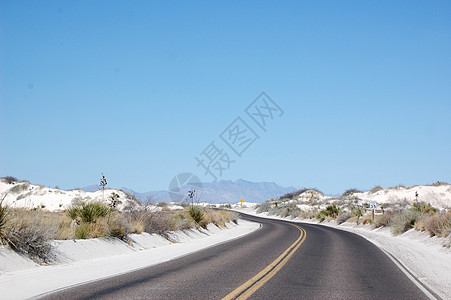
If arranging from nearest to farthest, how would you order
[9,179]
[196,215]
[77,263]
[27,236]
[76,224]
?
[27,236] → [77,263] → [76,224] → [196,215] → [9,179]

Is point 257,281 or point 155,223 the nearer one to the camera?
point 257,281

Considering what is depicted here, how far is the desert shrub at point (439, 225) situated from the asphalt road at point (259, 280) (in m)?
7.50

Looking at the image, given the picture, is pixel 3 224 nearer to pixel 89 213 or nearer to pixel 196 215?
pixel 89 213

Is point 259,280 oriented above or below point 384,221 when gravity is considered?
below

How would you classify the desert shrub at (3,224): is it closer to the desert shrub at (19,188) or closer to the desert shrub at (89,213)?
the desert shrub at (89,213)

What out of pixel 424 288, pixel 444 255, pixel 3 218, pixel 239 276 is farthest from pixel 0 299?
pixel 444 255

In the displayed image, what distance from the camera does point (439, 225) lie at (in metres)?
22.9

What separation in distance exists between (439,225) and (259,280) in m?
16.2

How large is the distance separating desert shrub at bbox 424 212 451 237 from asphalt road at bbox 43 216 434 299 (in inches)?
295

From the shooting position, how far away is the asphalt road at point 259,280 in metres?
8.75

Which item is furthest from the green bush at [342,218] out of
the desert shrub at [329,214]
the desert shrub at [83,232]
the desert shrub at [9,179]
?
the desert shrub at [9,179]

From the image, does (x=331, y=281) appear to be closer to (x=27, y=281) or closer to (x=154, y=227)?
(x=27, y=281)

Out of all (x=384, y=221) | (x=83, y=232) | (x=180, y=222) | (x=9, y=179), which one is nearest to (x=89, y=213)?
(x=83, y=232)

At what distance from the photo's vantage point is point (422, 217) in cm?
2802
